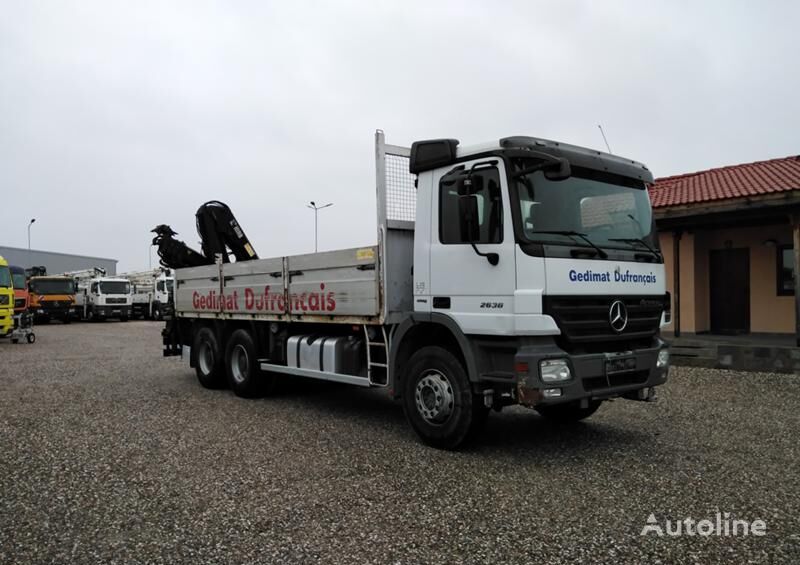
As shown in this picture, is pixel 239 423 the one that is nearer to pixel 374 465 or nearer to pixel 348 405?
pixel 348 405

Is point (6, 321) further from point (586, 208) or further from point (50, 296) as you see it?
point (586, 208)

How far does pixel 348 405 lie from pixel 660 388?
481 centimetres

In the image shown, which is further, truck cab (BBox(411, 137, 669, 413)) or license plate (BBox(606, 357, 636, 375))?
license plate (BBox(606, 357, 636, 375))

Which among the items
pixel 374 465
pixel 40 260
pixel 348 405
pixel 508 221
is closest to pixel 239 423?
pixel 348 405

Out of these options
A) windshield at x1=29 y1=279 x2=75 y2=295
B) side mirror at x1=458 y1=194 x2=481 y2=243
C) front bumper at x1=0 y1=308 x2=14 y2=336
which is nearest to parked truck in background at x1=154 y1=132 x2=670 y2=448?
side mirror at x1=458 y1=194 x2=481 y2=243

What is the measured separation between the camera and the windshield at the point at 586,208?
16.8 feet

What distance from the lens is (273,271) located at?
8109 mm

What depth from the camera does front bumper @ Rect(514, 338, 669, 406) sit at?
191 inches

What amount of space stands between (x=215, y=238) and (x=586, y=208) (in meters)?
7.07

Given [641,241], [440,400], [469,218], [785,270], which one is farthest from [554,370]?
[785,270]

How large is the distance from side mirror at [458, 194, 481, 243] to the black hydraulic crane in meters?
6.23

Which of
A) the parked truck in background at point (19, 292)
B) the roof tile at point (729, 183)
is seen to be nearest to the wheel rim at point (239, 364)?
the roof tile at point (729, 183)

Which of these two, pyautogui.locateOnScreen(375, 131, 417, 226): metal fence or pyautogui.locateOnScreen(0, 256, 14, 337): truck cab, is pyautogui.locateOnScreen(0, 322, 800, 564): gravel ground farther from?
pyautogui.locateOnScreen(0, 256, 14, 337): truck cab

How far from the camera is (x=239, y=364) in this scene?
29.7 ft
